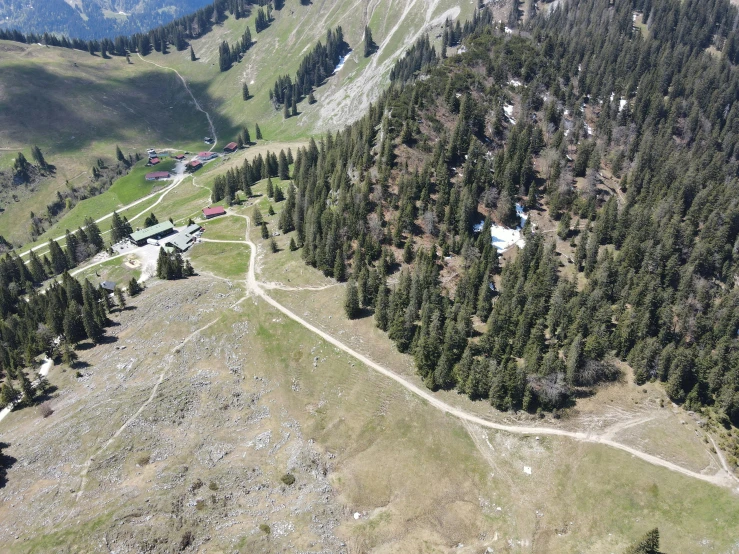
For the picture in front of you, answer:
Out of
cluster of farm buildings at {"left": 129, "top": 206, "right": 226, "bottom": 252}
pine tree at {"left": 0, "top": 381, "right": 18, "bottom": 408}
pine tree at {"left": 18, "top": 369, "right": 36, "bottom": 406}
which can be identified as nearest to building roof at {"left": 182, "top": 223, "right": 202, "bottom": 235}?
cluster of farm buildings at {"left": 129, "top": 206, "right": 226, "bottom": 252}

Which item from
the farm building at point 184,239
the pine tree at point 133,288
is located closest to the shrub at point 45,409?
the pine tree at point 133,288

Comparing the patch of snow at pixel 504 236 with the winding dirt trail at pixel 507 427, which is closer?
the winding dirt trail at pixel 507 427

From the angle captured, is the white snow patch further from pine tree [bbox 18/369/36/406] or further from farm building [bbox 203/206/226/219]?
pine tree [bbox 18/369/36/406]

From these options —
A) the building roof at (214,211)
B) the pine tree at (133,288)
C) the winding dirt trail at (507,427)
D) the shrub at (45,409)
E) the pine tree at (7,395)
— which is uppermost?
the building roof at (214,211)

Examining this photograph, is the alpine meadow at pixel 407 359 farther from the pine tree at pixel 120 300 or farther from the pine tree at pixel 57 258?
the pine tree at pixel 57 258

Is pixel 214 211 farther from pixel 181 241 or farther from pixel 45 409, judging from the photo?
pixel 45 409
